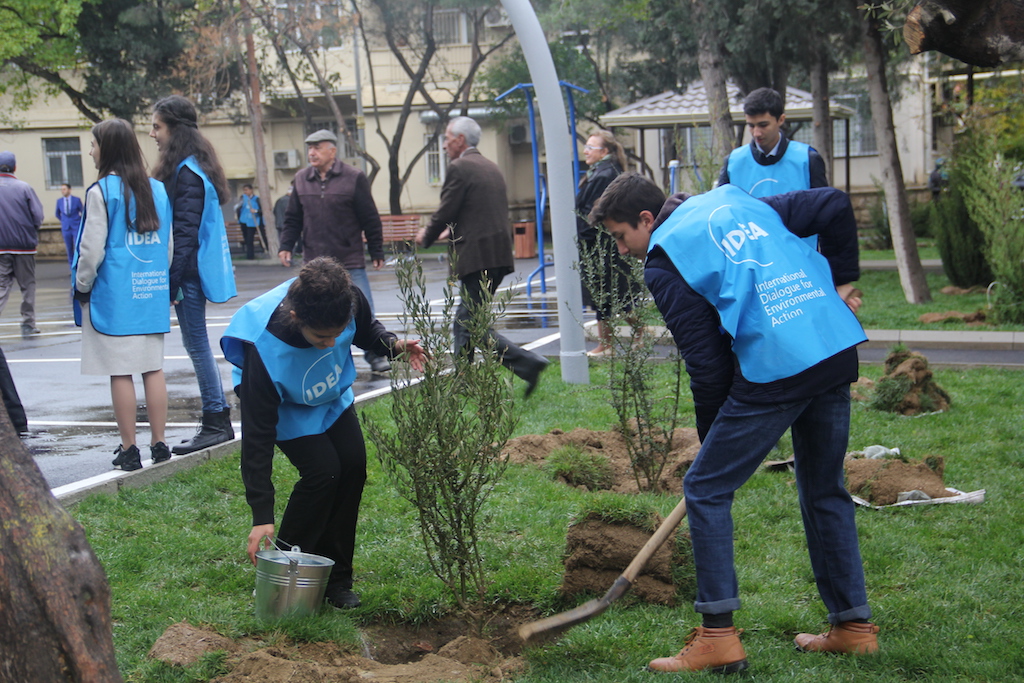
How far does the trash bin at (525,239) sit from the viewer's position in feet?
80.5

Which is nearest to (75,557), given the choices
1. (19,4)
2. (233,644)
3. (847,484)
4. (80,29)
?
(233,644)

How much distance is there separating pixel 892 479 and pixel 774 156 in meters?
1.95

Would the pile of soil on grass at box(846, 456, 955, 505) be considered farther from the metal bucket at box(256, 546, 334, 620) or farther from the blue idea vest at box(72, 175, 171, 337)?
the blue idea vest at box(72, 175, 171, 337)

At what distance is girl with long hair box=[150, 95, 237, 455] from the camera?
5852 mm

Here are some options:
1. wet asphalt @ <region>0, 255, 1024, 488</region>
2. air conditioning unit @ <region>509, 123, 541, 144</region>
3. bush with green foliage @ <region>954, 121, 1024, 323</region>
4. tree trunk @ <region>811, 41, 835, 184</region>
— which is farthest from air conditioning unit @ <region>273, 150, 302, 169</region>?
bush with green foliage @ <region>954, 121, 1024, 323</region>

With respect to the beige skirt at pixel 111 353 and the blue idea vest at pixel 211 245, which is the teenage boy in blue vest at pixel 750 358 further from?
the blue idea vest at pixel 211 245

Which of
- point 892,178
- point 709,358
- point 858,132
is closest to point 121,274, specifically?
point 709,358

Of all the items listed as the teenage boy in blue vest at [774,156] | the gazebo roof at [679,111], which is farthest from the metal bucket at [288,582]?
the gazebo roof at [679,111]

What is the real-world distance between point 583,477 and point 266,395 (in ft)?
7.07

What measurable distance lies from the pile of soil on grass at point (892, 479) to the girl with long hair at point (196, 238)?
359cm

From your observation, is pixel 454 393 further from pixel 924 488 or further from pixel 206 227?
pixel 206 227

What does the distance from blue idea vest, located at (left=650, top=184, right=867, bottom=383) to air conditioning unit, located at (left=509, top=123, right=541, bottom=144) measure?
32911mm

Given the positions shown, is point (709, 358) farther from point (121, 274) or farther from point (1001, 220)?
point (1001, 220)

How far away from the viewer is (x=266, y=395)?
3.56m
